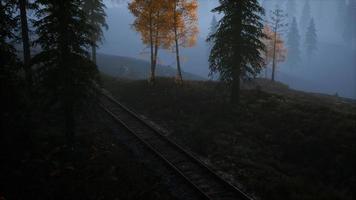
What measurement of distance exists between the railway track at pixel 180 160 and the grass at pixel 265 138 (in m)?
1.02

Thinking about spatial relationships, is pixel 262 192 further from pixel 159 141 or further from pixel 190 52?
pixel 190 52

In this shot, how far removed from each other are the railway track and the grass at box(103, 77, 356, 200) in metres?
1.02

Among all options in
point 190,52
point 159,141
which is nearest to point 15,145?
point 159,141

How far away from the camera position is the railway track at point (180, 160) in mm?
12844

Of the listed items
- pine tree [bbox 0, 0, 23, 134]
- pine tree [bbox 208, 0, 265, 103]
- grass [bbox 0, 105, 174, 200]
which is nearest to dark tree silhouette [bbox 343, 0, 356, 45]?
pine tree [bbox 208, 0, 265, 103]

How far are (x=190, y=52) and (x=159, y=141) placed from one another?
91.9m

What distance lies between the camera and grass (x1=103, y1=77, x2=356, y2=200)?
46.1 ft

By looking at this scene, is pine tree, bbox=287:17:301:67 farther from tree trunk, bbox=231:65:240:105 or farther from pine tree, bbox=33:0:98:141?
pine tree, bbox=33:0:98:141

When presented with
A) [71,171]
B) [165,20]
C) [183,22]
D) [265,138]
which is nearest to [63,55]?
[71,171]

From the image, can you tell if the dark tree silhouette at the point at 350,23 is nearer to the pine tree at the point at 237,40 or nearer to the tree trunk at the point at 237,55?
the pine tree at the point at 237,40

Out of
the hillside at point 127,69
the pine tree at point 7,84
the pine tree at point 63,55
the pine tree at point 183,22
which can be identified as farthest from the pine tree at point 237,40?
the hillside at point 127,69

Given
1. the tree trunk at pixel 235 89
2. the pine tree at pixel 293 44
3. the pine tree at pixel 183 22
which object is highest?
the pine tree at pixel 293 44

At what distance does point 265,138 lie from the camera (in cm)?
1903

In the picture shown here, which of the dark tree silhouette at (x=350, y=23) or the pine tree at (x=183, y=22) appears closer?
the pine tree at (x=183, y=22)
